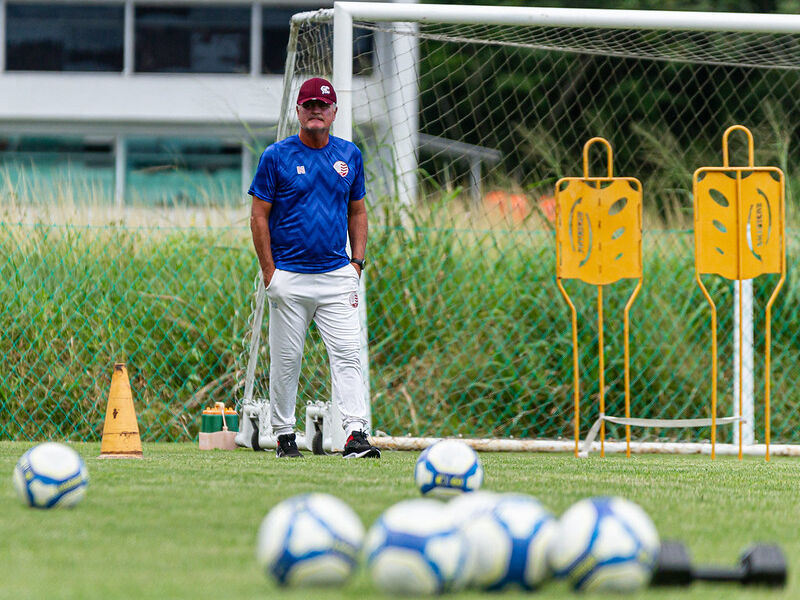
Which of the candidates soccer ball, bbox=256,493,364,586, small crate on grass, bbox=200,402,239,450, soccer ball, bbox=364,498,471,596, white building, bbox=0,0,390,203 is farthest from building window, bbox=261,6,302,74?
soccer ball, bbox=364,498,471,596

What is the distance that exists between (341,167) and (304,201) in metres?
0.31

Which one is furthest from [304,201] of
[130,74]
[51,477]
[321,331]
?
[130,74]

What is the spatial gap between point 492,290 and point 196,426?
8.44ft

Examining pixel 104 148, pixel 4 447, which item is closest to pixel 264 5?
pixel 104 148

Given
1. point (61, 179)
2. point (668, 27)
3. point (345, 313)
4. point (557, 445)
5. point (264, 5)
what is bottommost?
point (557, 445)

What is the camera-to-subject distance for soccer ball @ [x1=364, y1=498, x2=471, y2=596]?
2.80m

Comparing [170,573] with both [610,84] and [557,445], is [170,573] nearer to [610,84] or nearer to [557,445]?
[557,445]

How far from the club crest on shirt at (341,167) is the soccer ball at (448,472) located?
2.62m

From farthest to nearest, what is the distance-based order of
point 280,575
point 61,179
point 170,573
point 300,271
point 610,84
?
point 610,84 < point 61,179 < point 300,271 < point 170,573 < point 280,575

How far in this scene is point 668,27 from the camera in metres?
8.55

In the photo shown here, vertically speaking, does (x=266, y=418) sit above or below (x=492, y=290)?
below

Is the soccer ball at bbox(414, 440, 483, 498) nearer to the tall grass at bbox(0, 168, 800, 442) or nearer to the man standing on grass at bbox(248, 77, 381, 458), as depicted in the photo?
the man standing on grass at bbox(248, 77, 381, 458)

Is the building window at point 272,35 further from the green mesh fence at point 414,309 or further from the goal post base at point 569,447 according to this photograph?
the goal post base at point 569,447

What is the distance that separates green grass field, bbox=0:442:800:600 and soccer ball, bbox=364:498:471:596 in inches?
5.0
